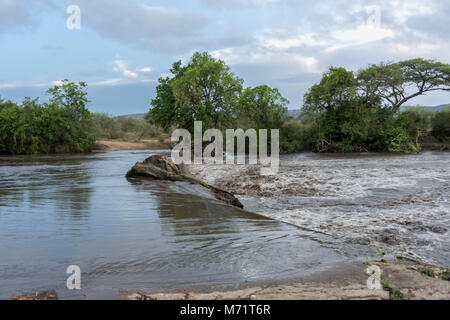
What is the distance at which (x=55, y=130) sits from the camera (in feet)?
106


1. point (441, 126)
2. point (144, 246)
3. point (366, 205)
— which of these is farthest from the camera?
point (441, 126)

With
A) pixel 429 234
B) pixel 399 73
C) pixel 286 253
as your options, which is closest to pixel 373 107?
pixel 399 73

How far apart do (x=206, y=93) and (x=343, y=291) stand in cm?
2595

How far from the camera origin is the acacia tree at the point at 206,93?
26.7m

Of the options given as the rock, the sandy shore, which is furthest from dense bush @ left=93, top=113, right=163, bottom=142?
the rock

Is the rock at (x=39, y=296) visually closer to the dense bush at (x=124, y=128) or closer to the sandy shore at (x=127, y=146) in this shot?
the sandy shore at (x=127, y=146)

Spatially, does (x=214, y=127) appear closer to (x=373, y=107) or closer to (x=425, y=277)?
(x=373, y=107)

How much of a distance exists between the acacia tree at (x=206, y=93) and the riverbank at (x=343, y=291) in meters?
24.6

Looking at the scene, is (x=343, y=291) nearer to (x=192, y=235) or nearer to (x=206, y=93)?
(x=192, y=235)

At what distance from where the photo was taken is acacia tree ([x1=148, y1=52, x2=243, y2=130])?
2667cm

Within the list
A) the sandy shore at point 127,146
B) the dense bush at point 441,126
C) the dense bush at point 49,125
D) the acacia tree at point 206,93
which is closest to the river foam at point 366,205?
the acacia tree at point 206,93

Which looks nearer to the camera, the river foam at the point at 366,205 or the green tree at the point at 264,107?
the river foam at the point at 366,205

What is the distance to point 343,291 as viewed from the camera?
2.77 meters

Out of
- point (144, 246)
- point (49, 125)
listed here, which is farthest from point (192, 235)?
point (49, 125)
